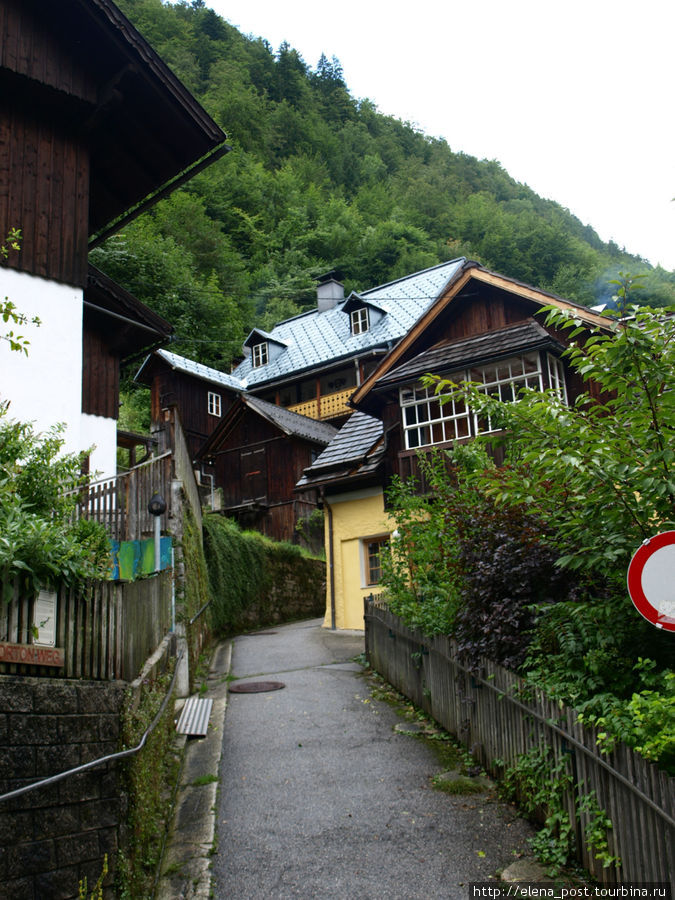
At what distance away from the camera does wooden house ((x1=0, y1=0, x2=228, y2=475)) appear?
10.9 meters

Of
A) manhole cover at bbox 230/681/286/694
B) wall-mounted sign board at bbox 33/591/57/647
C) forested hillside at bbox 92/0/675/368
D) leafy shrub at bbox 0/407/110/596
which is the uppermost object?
forested hillside at bbox 92/0/675/368

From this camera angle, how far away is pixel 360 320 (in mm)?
37906

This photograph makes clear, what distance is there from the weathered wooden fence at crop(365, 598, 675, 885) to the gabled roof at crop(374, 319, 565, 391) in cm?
786

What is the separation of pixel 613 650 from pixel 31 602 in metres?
4.36

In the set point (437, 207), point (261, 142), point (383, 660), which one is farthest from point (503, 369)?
point (261, 142)

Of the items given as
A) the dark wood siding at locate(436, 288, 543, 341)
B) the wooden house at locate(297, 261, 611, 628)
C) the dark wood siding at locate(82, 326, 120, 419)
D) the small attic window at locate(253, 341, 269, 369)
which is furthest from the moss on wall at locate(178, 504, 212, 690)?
the small attic window at locate(253, 341, 269, 369)

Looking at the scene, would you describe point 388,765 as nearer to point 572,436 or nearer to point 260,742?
point 260,742

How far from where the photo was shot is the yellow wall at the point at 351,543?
20.0 meters

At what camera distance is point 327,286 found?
143 feet

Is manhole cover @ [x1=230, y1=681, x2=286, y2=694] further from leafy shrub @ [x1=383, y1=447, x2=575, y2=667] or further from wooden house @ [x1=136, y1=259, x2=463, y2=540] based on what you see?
wooden house @ [x1=136, y1=259, x2=463, y2=540]

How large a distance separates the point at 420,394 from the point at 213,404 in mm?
20601

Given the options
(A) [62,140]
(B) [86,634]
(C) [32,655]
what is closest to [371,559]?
(A) [62,140]

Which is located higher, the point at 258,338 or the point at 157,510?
the point at 258,338

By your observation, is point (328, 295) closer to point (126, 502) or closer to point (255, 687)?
point (255, 687)
